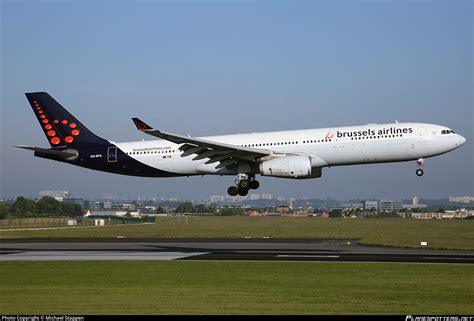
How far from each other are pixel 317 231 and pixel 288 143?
19136 millimetres

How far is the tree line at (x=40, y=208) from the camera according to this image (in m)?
106

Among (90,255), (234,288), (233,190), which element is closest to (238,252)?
(90,255)

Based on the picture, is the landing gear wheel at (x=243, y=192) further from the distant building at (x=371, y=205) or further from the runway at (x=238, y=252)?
the distant building at (x=371, y=205)

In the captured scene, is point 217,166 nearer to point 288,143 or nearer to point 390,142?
point 288,143

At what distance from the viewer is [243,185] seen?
52281mm

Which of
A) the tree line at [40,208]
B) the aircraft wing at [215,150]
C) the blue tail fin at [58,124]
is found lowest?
the tree line at [40,208]

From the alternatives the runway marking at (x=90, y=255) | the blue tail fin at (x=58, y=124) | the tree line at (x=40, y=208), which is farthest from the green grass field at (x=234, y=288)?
the tree line at (x=40, y=208)

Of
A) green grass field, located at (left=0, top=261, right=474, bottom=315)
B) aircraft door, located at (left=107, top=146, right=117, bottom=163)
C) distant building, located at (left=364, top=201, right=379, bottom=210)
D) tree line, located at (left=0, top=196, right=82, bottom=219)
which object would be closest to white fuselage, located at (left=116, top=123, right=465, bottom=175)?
aircraft door, located at (left=107, top=146, right=117, bottom=163)

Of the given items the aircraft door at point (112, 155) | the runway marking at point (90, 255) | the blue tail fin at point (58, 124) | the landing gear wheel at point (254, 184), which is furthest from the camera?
the blue tail fin at point (58, 124)

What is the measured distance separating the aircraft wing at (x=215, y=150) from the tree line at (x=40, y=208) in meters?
58.9

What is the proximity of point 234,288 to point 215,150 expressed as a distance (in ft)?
75.3

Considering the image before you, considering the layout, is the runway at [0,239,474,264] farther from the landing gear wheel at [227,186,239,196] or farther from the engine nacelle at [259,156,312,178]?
the engine nacelle at [259,156,312,178]

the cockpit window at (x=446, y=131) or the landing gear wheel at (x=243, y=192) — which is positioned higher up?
the cockpit window at (x=446, y=131)

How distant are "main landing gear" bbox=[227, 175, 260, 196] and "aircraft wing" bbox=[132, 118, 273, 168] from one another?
3.96 feet
